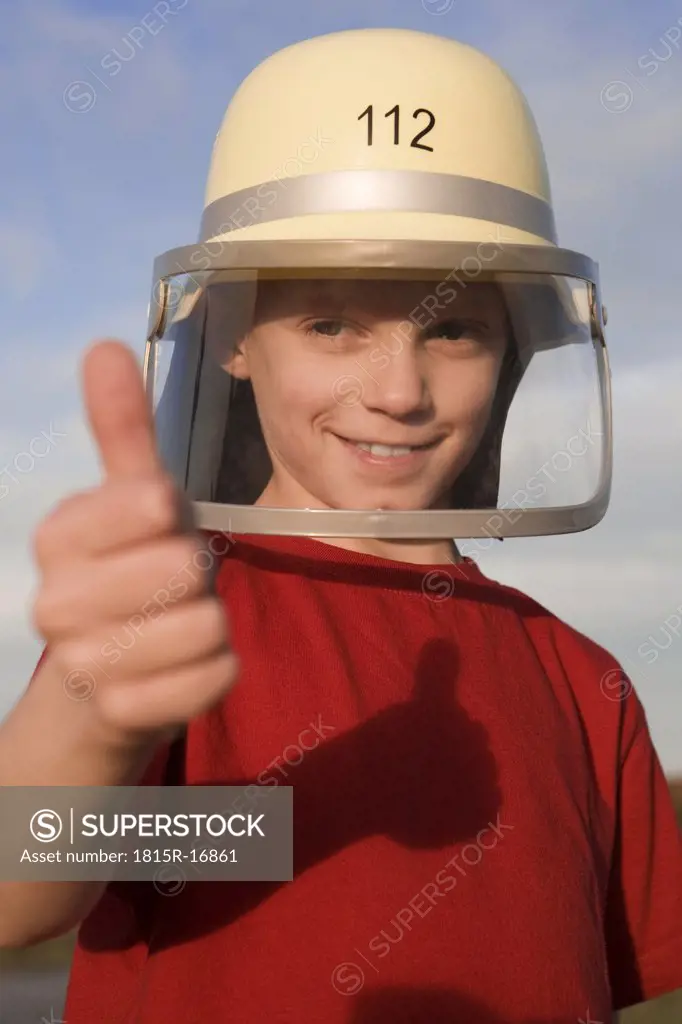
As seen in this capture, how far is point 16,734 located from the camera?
1.32 m

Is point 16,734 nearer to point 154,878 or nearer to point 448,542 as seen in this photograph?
point 154,878

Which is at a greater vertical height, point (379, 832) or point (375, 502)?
point (375, 502)

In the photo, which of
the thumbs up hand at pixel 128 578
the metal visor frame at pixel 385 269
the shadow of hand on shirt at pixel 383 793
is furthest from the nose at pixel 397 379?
the thumbs up hand at pixel 128 578

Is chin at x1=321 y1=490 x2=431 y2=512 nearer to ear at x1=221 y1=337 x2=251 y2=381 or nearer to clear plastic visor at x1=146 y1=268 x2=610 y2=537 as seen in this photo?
clear plastic visor at x1=146 y1=268 x2=610 y2=537

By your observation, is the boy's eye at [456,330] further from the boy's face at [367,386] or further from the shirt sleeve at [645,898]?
the shirt sleeve at [645,898]

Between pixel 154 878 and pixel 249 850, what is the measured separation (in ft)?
0.44

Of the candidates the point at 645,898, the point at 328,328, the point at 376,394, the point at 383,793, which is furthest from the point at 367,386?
the point at 645,898

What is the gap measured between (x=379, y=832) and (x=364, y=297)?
757 millimetres

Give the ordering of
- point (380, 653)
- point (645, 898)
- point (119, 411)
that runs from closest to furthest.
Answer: point (119, 411), point (380, 653), point (645, 898)

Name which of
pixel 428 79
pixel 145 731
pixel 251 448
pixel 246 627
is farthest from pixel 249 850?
pixel 428 79

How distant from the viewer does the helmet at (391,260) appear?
181 cm

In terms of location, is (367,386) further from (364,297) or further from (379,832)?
(379,832)

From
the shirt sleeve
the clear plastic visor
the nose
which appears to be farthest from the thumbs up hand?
the shirt sleeve

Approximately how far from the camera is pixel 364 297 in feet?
5.90
